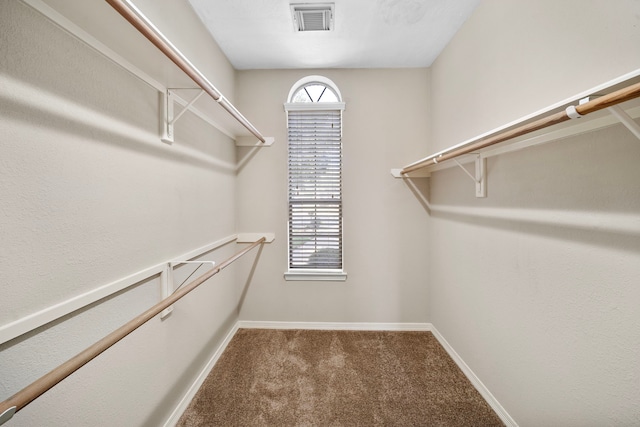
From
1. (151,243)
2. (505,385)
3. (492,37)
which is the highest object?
(492,37)

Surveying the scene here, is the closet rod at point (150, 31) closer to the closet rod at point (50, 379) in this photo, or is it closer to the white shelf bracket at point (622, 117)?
the closet rod at point (50, 379)

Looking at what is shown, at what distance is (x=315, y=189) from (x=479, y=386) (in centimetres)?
191

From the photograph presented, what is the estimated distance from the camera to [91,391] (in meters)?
0.86

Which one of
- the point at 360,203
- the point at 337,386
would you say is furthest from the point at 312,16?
the point at 337,386

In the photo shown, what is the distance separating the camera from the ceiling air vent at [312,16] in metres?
1.59

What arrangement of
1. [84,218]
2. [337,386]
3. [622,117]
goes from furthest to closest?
[337,386]
[84,218]
[622,117]

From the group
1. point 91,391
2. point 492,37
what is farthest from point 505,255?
point 91,391

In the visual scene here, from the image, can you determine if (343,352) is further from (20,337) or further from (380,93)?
(380,93)

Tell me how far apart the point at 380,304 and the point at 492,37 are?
2.17m

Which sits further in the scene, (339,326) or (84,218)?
(339,326)

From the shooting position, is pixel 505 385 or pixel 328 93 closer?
pixel 505 385

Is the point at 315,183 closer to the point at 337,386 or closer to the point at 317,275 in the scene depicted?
the point at 317,275

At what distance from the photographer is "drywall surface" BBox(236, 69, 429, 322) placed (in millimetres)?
2342

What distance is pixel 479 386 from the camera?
1592 mm
